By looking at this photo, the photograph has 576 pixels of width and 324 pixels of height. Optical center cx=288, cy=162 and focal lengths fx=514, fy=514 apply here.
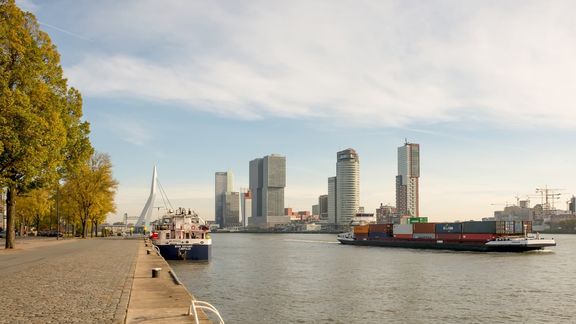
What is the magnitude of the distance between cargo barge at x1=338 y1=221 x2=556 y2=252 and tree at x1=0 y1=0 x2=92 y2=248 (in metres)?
81.0

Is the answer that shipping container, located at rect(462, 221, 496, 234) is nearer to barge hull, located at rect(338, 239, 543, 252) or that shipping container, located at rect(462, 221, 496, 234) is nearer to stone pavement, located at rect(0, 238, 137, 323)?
barge hull, located at rect(338, 239, 543, 252)

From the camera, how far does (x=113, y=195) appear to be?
3701 inches

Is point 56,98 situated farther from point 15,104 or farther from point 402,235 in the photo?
point 402,235

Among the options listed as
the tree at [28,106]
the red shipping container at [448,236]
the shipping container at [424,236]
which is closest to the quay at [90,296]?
the tree at [28,106]

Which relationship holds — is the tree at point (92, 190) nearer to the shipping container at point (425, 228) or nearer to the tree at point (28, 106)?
the tree at point (28, 106)

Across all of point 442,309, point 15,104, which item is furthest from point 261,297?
point 15,104

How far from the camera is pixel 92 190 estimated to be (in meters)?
88.9

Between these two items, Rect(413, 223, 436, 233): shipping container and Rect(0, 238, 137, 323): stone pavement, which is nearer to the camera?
Rect(0, 238, 137, 323): stone pavement

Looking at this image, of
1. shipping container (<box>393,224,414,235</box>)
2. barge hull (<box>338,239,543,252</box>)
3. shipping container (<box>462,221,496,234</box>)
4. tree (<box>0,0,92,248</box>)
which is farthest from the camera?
shipping container (<box>393,224,414,235</box>)

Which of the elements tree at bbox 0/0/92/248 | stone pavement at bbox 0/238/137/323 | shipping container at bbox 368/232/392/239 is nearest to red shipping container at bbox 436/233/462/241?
shipping container at bbox 368/232/392/239

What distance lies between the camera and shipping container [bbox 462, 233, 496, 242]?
339 feet

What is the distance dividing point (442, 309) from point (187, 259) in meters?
37.7

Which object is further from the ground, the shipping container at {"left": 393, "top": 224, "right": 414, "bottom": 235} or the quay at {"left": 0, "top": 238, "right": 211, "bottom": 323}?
the quay at {"left": 0, "top": 238, "right": 211, "bottom": 323}

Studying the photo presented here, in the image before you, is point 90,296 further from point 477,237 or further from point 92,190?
point 477,237
